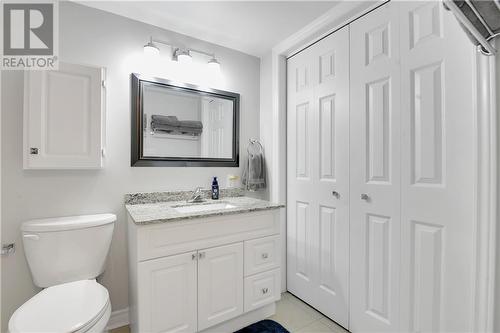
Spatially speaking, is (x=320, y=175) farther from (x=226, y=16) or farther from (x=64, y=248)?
(x=64, y=248)

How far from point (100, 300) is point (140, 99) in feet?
4.30

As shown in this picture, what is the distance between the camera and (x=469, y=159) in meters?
1.10

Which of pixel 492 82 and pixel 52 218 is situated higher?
pixel 492 82

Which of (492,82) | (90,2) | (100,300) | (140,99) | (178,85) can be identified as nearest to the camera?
(492,82)

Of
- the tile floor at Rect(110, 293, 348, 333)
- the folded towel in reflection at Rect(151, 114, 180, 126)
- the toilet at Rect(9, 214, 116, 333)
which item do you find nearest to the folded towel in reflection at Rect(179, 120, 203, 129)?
the folded towel in reflection at Rect(151, 114, 180, 126)

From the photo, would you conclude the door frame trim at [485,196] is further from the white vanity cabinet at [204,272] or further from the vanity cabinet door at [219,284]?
the vanity cabinet door at [219,284]

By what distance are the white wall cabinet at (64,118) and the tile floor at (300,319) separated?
1.26 m

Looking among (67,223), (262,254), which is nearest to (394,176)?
(262,254)

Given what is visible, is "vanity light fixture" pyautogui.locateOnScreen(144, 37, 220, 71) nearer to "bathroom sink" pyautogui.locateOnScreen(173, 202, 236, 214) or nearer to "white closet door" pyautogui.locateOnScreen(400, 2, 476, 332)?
"bathroom sink" pyautogui.locateOnScreen(173, 202, 236, 214)

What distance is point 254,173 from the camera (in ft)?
7.15

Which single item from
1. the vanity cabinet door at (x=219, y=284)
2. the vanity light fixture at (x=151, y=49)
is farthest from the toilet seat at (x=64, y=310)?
the vanity light fixture at (x=151, y=49)

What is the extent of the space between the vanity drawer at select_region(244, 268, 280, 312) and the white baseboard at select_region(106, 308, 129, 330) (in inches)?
35.1

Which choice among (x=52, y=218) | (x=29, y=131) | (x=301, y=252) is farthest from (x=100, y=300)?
(x=301, y=252)

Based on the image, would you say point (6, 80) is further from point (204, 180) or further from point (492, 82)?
point (492, 82)
